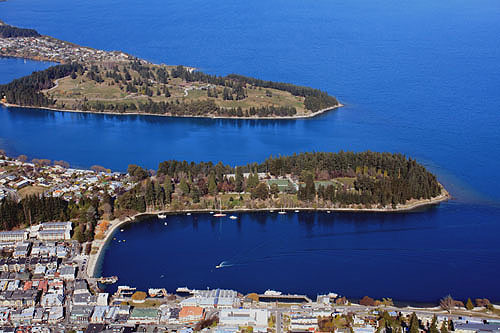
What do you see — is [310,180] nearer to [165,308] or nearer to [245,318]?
[245,318]

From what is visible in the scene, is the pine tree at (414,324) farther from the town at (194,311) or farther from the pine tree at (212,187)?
the pine tree at (212,187)

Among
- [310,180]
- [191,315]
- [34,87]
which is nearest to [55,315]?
[191,315]

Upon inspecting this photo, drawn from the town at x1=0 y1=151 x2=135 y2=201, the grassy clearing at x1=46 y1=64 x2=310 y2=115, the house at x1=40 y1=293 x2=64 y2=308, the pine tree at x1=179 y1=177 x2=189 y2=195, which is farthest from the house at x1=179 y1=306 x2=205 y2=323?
the grassy clearing at x1=46 y1=64 x2=310 y2=115

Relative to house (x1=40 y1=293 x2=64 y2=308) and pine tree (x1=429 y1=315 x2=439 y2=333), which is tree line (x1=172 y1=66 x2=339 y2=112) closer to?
pine tree (x1=429 y1=315 x2=439 y2=333)

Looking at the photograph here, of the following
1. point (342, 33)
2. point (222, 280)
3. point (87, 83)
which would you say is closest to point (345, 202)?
point (222, 280)

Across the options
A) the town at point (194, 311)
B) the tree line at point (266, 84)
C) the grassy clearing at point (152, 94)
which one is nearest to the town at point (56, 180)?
the town at point (194, 311)
